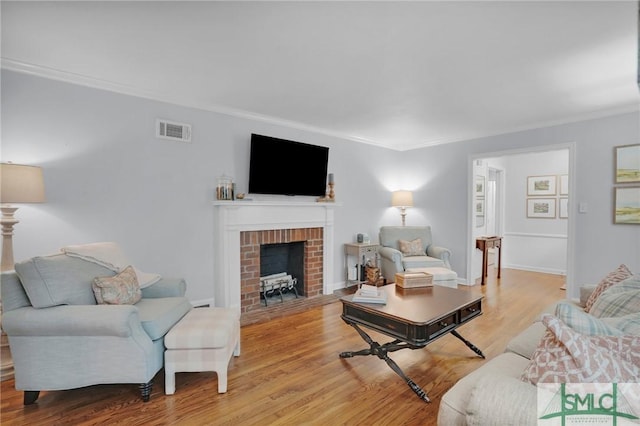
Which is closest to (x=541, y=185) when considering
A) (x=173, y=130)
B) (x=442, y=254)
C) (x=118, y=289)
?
(x=442, y=254)

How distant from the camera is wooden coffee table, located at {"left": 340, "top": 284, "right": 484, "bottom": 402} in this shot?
200cm

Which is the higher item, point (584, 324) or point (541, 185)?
point (541, 185)

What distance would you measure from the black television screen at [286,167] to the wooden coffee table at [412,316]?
6.49 ft

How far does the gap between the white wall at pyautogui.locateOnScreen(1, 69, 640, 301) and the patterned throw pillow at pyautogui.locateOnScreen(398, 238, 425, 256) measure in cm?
83

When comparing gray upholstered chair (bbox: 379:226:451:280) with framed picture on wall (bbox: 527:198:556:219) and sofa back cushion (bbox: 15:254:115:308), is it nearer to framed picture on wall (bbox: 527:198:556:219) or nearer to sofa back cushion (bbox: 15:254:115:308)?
framed picture on wall (bbox: 527:198:556:219)

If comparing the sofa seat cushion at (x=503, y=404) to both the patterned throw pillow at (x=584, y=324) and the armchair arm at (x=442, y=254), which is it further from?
the armchair arm at (x=442, y=254)

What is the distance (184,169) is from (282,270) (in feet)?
6.12

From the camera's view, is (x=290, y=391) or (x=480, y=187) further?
(x=480, y=187)

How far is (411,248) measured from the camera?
4727 mm

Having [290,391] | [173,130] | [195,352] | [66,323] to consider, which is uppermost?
[173,130]

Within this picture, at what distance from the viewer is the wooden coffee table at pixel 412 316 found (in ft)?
6.57

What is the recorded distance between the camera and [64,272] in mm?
2053

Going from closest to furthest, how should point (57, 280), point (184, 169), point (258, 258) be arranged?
point (57, 280)
point (184, 169)
point (258, 258)

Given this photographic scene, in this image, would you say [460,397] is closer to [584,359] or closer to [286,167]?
[584,359]
